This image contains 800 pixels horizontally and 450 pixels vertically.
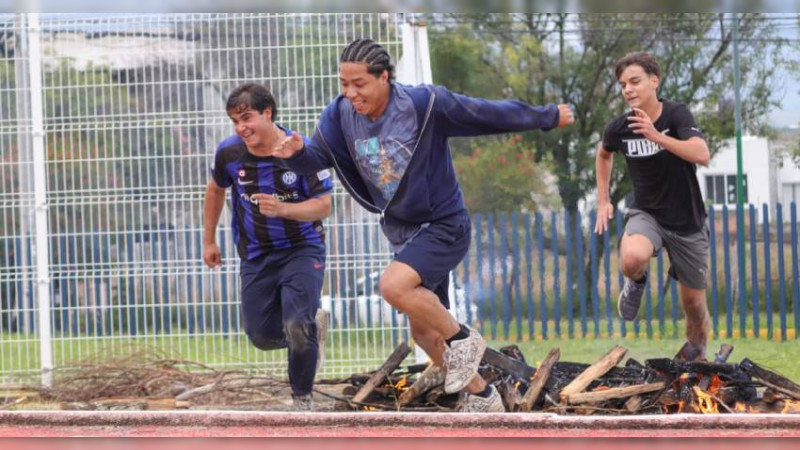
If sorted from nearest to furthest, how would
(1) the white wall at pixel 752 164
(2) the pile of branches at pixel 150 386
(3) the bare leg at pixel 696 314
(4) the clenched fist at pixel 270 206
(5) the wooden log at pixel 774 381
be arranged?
(4) the clenched fist at pixel 270 206 → (5) the wooden log at pixel 774 381 → (3) the bare leg at pixel 696 314 → (2) the pile of branches at pixel 150 386 → (1) the white wall at pixel 752 164

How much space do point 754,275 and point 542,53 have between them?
20.5 ft

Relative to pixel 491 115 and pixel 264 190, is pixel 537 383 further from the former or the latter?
pixel 264 190

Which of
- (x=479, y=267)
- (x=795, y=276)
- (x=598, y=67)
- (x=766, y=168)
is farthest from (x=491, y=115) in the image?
(x=766, y=168)

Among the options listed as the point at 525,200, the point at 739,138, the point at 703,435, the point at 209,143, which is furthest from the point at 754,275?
the point at 703,435

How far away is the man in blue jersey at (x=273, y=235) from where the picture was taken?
727 cm

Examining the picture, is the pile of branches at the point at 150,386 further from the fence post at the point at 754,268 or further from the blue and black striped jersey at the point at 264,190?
the fence post at the point at 754,268

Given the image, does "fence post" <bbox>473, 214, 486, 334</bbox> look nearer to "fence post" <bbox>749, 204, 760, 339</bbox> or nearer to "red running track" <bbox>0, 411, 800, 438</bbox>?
"fence post" <bbox>749, 204, 760, 339</bbox>

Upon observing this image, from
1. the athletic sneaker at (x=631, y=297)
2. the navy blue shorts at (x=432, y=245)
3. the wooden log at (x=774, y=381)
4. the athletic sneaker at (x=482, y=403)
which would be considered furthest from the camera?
the athletic sneaker at (x=631, y=297)

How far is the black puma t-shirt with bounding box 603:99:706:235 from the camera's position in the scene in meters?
7.75

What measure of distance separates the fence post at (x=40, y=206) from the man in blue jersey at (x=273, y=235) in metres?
2.99

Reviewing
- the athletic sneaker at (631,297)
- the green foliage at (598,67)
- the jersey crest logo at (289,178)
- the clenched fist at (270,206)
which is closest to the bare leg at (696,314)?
the athletic sneaker at (631,297)

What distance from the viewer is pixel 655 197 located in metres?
7.96

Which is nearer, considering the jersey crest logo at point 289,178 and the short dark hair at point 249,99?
the short dark hair at point 249,99

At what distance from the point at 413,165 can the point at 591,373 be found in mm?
2023
